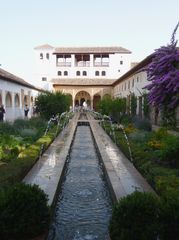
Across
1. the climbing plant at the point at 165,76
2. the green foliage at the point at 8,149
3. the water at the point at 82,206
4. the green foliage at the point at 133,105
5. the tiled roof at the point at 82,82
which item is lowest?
the water at the point at 82,206

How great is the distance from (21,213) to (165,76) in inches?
110

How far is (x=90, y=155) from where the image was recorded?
12.3 m

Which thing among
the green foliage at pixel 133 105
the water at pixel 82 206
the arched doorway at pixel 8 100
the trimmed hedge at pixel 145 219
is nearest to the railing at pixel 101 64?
the green foliage at pixel 133 105

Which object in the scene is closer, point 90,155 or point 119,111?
point 90,155

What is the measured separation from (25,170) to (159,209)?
14.9ft

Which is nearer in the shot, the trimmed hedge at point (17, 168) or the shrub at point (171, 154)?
Answer: the trimmed hedge at point (17, 168)

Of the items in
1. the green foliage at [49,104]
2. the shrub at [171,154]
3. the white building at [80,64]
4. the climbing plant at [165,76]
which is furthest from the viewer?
the white building at [80,64]

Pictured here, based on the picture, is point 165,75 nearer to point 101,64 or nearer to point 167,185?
point 167,185

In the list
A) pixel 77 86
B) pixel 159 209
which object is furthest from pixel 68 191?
pixel 77 86

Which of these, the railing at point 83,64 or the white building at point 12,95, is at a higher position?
the railing at point 83,64

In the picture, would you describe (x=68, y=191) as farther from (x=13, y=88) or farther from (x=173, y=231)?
(x=13, y=88)

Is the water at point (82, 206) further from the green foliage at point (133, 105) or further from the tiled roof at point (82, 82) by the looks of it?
the tiled roof at point (82, 82)

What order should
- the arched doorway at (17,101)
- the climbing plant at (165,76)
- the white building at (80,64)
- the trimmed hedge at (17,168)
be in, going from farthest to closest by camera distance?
the white building at (80,64)
the arched doorway at (17,101)
the trimmed hedge at (17,168)
the climbing plant at (165,76)

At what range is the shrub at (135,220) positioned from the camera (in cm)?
407
